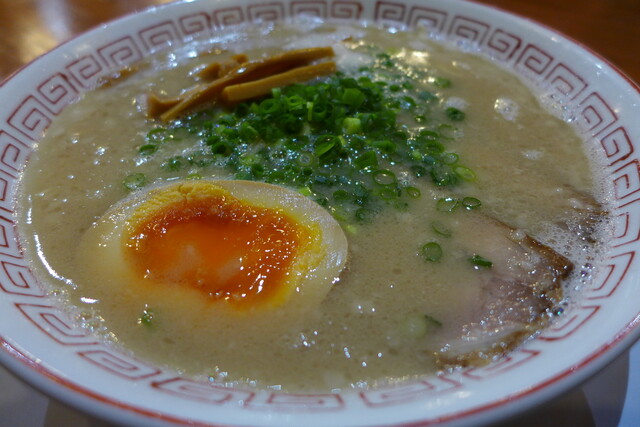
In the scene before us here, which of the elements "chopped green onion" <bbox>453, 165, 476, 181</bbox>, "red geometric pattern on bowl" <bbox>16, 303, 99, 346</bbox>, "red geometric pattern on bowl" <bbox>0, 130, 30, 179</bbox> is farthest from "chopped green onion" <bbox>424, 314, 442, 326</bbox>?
"red geometric pattern on bowl" <bbox>0, 130, 30, 179</bbox>

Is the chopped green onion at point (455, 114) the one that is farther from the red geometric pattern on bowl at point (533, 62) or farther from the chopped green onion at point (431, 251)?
the chopped green onion at point (431, 251)

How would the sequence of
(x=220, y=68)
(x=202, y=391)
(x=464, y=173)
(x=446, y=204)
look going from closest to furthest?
1. (x=202, y=391)
2. (x=446, y=204)
3. (x=464, y=173)
4. (x=220, y=68)

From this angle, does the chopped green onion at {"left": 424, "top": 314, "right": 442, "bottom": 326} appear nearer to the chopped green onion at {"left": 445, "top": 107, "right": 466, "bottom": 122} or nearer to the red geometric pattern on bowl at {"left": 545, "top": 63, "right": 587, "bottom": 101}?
the chopped green onion at {"left": 445, "top": 107, "right": 466, "bottom": 122}

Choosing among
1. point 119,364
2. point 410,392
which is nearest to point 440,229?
point 410,392

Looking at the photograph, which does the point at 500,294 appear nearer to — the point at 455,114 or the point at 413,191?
the point at 413,191

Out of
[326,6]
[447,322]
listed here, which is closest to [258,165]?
[447,322]

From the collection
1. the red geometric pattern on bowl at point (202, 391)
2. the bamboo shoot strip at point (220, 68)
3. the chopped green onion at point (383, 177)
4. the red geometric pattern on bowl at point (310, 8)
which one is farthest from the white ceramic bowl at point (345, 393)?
the red geometric pattern on bowl at point (310, 8)

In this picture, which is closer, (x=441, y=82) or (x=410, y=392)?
(x=410, y=392)
